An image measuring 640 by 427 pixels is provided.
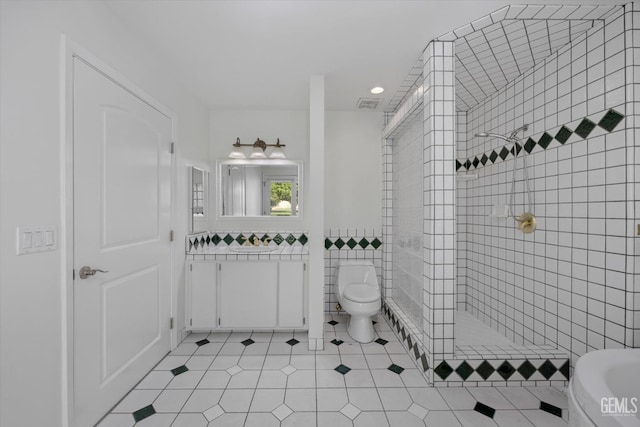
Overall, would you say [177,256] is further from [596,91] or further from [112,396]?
[596,91]

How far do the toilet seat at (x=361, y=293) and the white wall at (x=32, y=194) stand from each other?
1.92 meters

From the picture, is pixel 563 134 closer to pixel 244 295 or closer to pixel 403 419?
pixel 403 419

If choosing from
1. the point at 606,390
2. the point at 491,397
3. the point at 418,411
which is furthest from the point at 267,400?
the point at 606,390

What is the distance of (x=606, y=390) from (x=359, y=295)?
1826 millimetres

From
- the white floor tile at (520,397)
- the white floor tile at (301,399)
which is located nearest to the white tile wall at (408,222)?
the white floor tile at (520,397)

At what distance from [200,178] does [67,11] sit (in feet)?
5.44

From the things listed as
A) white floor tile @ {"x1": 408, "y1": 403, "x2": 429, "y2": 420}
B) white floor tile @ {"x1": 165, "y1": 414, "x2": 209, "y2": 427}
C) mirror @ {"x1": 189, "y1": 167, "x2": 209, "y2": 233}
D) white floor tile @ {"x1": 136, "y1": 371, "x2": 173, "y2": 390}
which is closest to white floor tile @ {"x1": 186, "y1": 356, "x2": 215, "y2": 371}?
white floor tile @ {"x1": 136, "y1": 371, "x2": 173, "y2": 390}

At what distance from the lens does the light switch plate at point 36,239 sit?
111 cm

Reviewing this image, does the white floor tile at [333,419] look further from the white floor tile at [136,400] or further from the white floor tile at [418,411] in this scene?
the white floor tile at [136,400]

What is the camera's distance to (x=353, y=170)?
3.15m

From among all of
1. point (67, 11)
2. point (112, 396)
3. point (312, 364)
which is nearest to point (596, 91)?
point (312, 364)

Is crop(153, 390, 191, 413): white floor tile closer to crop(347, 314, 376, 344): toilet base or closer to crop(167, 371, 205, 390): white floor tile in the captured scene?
crop(167, 371, 205, 390): white floor tile

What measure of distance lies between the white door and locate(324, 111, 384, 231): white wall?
1603mm

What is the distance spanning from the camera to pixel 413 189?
2.44m
